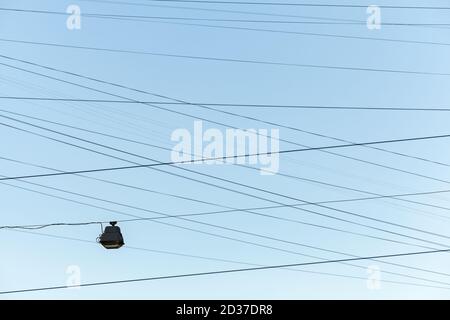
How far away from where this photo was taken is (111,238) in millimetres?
22109

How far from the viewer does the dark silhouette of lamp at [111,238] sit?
2211 cm

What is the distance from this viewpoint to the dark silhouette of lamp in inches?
870
